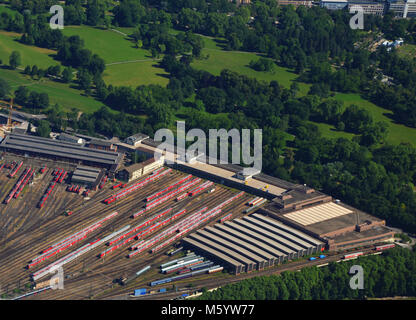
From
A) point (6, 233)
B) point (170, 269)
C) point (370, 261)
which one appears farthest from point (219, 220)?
point (6, 233)

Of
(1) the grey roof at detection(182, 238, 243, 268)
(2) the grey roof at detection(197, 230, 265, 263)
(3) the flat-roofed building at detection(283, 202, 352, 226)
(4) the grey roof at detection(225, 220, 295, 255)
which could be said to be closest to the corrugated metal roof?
(3) the flat-roofed building at detection(283, 202, 352, 226)

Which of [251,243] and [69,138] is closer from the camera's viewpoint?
[251,243]

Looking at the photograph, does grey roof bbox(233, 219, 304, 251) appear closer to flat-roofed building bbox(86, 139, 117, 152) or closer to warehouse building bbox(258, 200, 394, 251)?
warehouse building bbox(258, 200, 394, 251)

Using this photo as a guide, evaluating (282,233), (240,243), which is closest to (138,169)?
(240,243)

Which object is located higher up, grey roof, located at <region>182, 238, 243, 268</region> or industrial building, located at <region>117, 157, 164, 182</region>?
industrial building, located at <region>117, 157, 164, 182</region>

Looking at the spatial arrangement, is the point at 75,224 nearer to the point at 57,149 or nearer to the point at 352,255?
the point at 57,149

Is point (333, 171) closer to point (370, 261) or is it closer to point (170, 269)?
point (370, 261)
